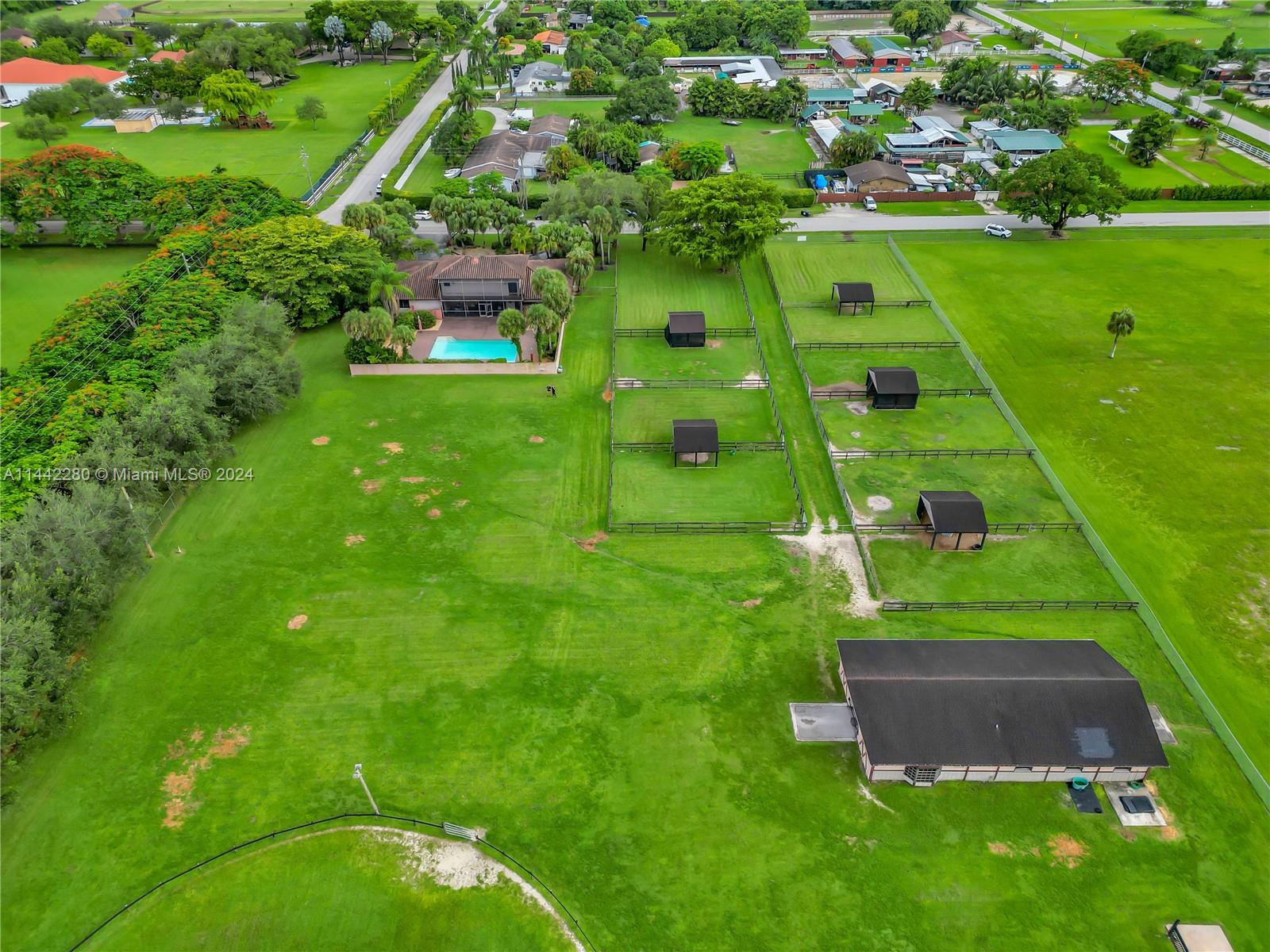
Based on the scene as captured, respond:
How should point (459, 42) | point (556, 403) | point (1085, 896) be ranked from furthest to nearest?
point (459, 42) → point (556, 403) → point (1085, 896)

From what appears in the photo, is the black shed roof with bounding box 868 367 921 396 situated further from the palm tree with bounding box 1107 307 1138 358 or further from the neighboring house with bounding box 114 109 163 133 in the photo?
the neighboring house with bounding box 114 109 163 133

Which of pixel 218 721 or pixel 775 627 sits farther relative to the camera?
pixel 775 627

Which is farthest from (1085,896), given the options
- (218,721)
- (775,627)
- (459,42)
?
(459,42)

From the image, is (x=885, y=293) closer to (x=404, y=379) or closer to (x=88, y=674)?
(x=404, y=379)

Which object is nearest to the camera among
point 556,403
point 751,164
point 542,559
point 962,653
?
point 962,653

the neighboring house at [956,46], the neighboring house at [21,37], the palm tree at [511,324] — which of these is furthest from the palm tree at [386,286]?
the neighboring house at [21,37]

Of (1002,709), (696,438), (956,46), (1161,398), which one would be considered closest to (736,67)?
(956,46)

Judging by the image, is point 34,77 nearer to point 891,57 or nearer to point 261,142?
point 261,142
